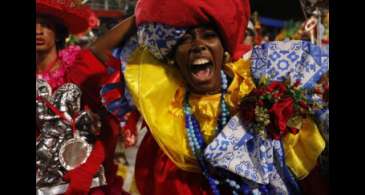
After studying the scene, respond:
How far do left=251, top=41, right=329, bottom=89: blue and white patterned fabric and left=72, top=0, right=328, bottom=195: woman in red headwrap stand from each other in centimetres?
9

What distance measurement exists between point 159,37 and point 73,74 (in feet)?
1.77

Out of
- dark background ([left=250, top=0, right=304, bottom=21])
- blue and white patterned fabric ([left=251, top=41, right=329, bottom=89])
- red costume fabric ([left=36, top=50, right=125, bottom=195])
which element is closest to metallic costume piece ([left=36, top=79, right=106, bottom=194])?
red costume fabric ([left=36, top=50, right=125, bottom=195])

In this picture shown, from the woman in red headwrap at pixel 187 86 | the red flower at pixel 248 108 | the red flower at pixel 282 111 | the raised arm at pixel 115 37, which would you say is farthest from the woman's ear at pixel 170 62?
the red flower at pixel 282 111

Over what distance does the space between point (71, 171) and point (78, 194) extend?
10 cm

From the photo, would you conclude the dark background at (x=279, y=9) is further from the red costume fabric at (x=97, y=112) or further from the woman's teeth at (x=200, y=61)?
the woman's teeth at (x=200, y=61)

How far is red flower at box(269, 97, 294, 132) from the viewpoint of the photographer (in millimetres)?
1798

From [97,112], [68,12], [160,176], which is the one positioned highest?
[68,12]

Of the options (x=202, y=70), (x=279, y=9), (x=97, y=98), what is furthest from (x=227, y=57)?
(x=279, y=9)

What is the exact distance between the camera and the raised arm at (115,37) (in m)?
2.18

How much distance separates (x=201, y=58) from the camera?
6.30ft

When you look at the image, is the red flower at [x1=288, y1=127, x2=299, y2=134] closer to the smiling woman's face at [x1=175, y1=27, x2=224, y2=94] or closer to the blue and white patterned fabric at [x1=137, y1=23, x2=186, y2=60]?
the smiling woman's face at [x1=175, y1=27, x2=224, y2=94]

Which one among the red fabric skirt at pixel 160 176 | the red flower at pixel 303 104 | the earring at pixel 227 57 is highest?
the earring at pixel 227 57

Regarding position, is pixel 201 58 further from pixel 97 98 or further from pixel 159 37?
pixel 97 98

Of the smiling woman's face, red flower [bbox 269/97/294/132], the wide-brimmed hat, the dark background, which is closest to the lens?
red flower [bbox 269/97/294/132]
